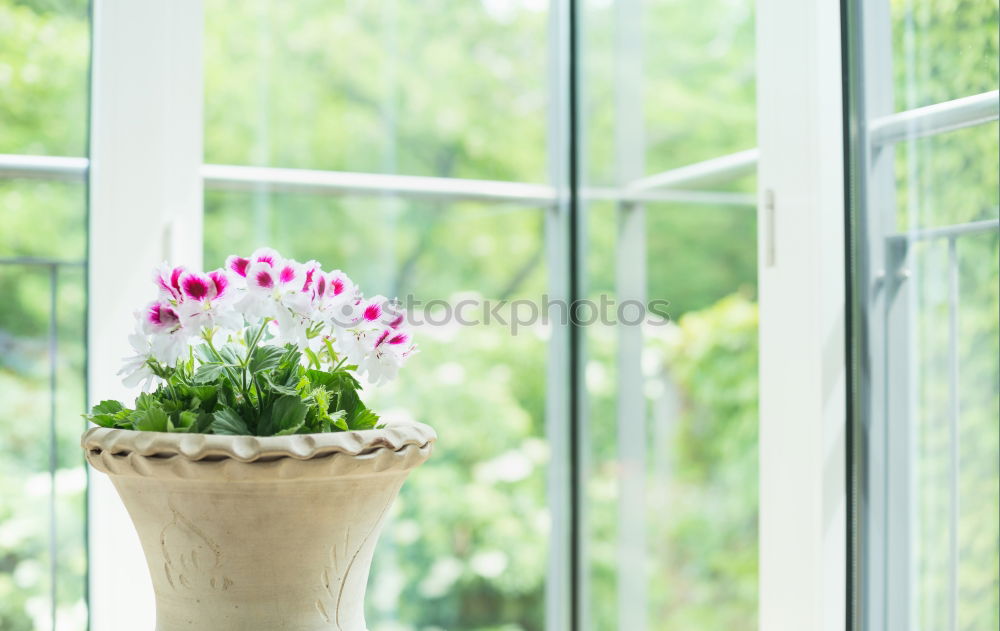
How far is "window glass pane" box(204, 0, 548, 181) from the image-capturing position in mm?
1656

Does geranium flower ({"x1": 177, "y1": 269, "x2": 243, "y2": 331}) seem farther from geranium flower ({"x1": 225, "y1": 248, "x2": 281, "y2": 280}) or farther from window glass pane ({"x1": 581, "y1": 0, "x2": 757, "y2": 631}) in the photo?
window glass pane ({"x1": 581, "y1": 0, "x2": 757, "y2": 631})

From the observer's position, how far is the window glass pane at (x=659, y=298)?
1875 mm

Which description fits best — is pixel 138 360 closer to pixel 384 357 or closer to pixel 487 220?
pixel 384 357

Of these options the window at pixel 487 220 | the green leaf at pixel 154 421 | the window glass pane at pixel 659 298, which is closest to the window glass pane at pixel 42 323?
the window at pixel 487 220

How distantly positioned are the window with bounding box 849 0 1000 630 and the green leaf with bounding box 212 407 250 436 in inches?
32.8

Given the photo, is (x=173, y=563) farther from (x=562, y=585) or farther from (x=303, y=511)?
(x=562, y=585)

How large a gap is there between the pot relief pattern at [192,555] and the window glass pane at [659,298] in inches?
48.5

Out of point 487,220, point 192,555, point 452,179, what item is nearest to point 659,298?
point 487,220

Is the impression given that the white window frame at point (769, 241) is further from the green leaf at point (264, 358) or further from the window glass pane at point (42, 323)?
the green leaf at point (264, 358)

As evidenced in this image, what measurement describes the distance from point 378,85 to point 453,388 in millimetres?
731

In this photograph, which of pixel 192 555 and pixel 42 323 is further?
pixel 42 323

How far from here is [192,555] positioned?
0.77 metres

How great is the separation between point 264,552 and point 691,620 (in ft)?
8.45

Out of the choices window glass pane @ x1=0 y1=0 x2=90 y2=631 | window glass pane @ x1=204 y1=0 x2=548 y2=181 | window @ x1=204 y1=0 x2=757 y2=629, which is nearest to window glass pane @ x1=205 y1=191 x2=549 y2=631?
window @ x1=204 y1=0 x2=757 y2=629
